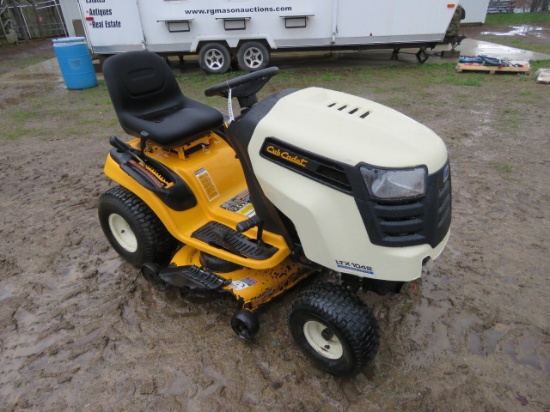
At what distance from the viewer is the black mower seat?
2.54 m

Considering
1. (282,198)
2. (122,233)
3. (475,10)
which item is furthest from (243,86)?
(475,10)

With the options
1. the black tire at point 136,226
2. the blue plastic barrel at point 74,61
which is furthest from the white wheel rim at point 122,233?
the blue plastic barrel at point 74,61

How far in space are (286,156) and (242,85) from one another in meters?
0.49

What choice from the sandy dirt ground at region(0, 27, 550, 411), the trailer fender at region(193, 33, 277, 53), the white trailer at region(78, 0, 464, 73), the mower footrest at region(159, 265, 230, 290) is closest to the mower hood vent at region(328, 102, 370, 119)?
the mower footrest at region(159, 265, 230, 290)

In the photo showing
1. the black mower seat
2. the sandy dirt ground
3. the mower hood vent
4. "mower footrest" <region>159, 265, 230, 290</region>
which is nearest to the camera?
the mower hood vent

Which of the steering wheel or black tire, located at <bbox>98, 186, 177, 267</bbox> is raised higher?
the steering wheel

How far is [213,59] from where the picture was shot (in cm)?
889

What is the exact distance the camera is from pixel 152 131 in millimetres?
2512

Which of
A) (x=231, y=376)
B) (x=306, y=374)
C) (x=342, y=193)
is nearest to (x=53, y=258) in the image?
(x=231, y=376)

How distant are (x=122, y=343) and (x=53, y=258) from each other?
1167 mm

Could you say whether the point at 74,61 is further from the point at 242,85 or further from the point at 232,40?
the point at 242,85

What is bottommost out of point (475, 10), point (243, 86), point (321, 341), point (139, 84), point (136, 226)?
point (321, 341)

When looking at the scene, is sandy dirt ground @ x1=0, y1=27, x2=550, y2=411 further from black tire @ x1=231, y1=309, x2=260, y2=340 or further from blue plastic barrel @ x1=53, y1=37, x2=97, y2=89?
blue plastic barrel @ x1=53, y1=37, x2=97, y2=89

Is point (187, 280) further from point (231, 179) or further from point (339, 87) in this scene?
point (339, 87)
